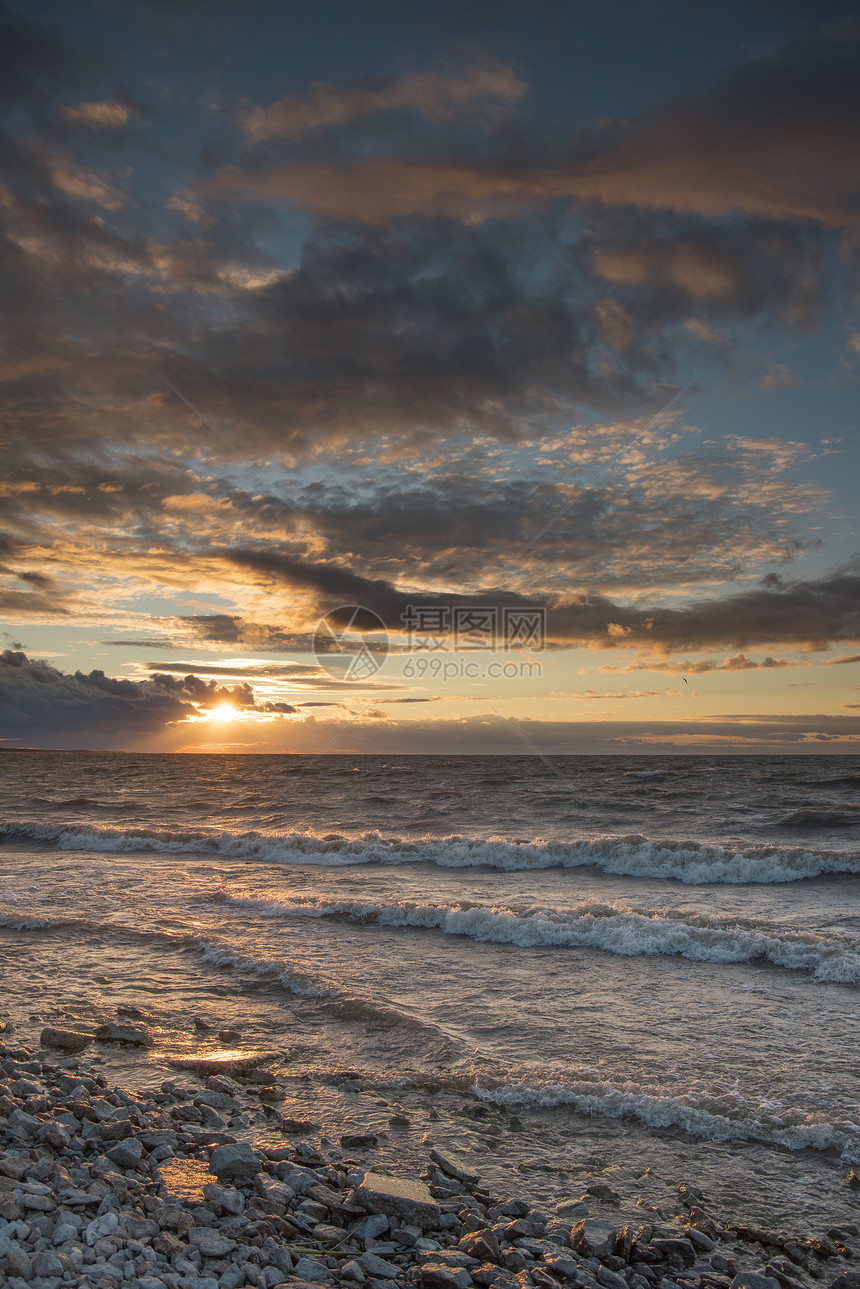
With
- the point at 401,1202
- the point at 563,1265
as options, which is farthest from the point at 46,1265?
the point at 563,1265

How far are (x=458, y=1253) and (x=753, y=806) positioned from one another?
32.9 metres

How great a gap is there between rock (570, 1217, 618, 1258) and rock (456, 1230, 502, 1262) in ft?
2.06

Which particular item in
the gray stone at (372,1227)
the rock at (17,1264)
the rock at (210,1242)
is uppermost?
the rock at (17,1264)

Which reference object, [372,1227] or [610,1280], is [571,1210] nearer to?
[610,1280]

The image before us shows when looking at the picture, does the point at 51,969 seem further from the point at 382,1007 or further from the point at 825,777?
the point at 825,777

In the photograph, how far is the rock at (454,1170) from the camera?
19.2 feet

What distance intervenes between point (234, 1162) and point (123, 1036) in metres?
3.71

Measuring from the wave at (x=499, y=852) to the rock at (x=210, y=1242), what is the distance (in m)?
17.9

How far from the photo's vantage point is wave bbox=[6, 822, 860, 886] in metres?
20.5

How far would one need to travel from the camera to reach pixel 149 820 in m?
33.4

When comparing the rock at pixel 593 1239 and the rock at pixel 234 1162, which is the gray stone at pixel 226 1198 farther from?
the rock at pixel 593 1239

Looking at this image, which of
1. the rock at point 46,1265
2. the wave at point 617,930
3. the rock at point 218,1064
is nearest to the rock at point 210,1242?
the rock at point 46,1265

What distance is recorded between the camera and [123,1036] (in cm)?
855

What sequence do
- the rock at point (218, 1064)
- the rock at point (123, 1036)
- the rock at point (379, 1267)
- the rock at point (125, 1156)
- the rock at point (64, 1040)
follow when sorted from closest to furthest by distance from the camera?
the rock at point (379, 1267) < the rock at point (125, 1156) < the rock at point (218, 1064) < the rock at point (64, 1040) < the rock at point (123, 1036)
